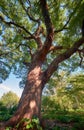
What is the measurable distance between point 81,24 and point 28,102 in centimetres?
455

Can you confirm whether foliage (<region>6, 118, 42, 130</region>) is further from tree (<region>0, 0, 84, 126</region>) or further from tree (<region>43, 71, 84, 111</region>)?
tree (<region>43, 71, 84, 111</region>)

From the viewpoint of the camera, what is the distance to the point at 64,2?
11.6 meters

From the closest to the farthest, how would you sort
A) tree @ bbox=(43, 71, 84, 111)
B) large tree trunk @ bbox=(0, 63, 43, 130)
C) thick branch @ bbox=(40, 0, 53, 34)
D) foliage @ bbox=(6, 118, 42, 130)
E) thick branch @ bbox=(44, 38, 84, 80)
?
foliage @ bbox=(6, 118, 42, 130) < large tree trunk @ bbox=(0, 63, 43, 130) < thick branch @ bbox=(40, 0, 53, 34) < thick branch @ bbox=(44, 38, 84, 80) < tree @ bbox=(43, 71, 84, 111)

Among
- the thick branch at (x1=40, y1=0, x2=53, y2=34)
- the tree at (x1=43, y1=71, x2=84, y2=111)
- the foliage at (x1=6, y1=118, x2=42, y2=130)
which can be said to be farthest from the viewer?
the tree at (x1=43, y1=71, x2=84, y2=111)

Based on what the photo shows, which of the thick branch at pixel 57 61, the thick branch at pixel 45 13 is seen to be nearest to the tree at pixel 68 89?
the thick branch at pixel 57 61

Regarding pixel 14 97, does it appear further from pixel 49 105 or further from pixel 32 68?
pixel 32 68

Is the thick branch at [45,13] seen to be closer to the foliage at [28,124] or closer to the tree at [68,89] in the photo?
the foliage at [28,124]

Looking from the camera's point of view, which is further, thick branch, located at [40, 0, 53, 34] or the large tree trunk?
thick branch, located at [40, 0, 53, 34]

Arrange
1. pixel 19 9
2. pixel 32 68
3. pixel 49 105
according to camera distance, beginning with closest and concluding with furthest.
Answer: pixel 32 68, pixel 19 9, pixel 49 105

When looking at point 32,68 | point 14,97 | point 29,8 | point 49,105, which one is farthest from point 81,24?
point 14,97

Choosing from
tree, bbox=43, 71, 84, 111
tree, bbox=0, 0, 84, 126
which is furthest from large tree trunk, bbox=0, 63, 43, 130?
tree, bbox=43, 71, 84, 111

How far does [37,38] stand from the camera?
11.3 m

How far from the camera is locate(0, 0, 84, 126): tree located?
7.63 m

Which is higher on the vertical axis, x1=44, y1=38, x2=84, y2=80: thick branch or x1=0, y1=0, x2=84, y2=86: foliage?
x1=0, y1=0, x2=84, y2=86: foliage
